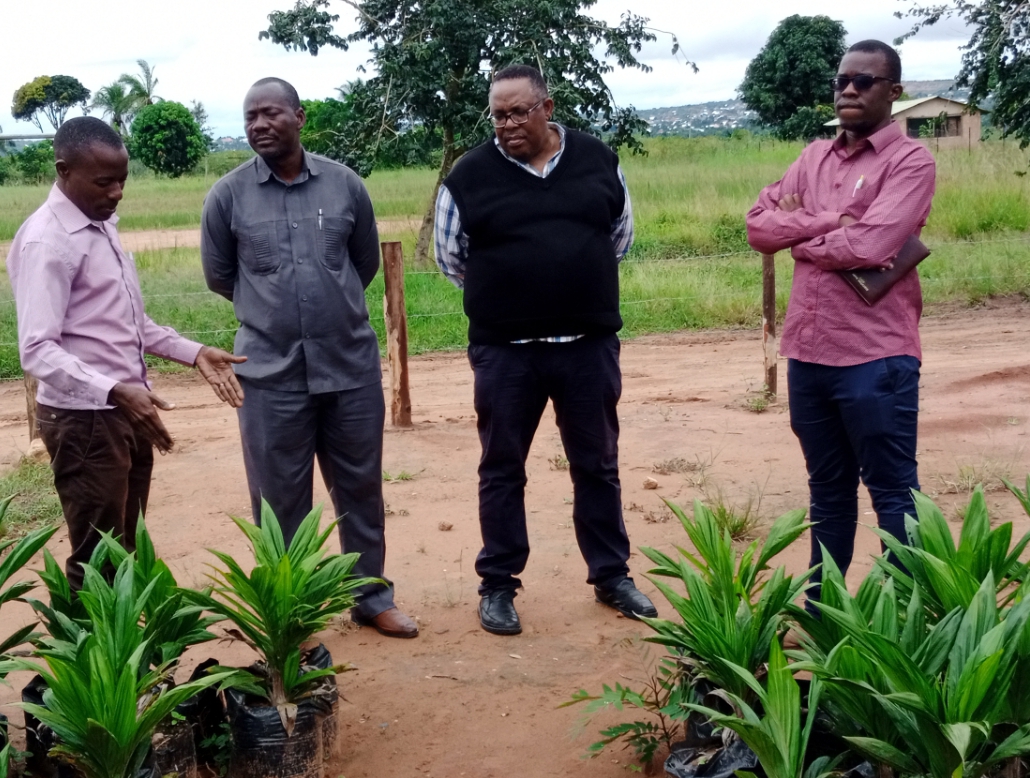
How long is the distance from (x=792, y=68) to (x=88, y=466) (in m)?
42.4

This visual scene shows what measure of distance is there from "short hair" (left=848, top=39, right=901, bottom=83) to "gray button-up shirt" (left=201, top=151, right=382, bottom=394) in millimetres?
1810

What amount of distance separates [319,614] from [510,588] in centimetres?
138

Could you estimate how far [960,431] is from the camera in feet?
22.7

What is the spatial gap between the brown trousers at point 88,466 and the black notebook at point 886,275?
2.38 m

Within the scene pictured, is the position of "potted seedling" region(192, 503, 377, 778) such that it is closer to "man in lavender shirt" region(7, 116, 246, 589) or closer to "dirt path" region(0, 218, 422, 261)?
"man in lavender shirt" region(7, 116, 246, 589)

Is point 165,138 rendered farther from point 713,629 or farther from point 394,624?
point 713,629

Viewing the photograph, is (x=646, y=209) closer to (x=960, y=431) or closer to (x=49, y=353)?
(x=960, y=431)

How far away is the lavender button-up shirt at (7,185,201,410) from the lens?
336cm

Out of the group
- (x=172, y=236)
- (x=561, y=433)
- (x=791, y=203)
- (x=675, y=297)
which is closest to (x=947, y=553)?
(x=791, y=203)

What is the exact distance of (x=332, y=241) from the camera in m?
4.01

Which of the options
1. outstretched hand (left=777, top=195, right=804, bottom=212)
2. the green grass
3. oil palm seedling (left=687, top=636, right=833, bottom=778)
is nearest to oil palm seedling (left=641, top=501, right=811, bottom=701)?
oil palm seedling (left=687, top=636, right=833, bottom=778)

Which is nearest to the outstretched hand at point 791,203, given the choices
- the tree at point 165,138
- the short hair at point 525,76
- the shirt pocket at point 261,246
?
the short hair at point 525,76

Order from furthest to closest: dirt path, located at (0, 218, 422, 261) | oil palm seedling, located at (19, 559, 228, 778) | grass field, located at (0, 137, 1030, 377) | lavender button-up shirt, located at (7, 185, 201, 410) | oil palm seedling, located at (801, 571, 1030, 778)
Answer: dirt path, located at (0, 218, 422, 261)
grass field, located at (0, 137, 1030, 377)
lavender button-up shirt, located at (7, 185, 201, 410)
oil palm seedling, located at (19, 559, 228, 778)
oil palm seedling, located at (801, 571, 1030, 778)

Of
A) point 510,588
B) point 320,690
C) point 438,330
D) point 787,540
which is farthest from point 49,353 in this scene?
point 438,330
